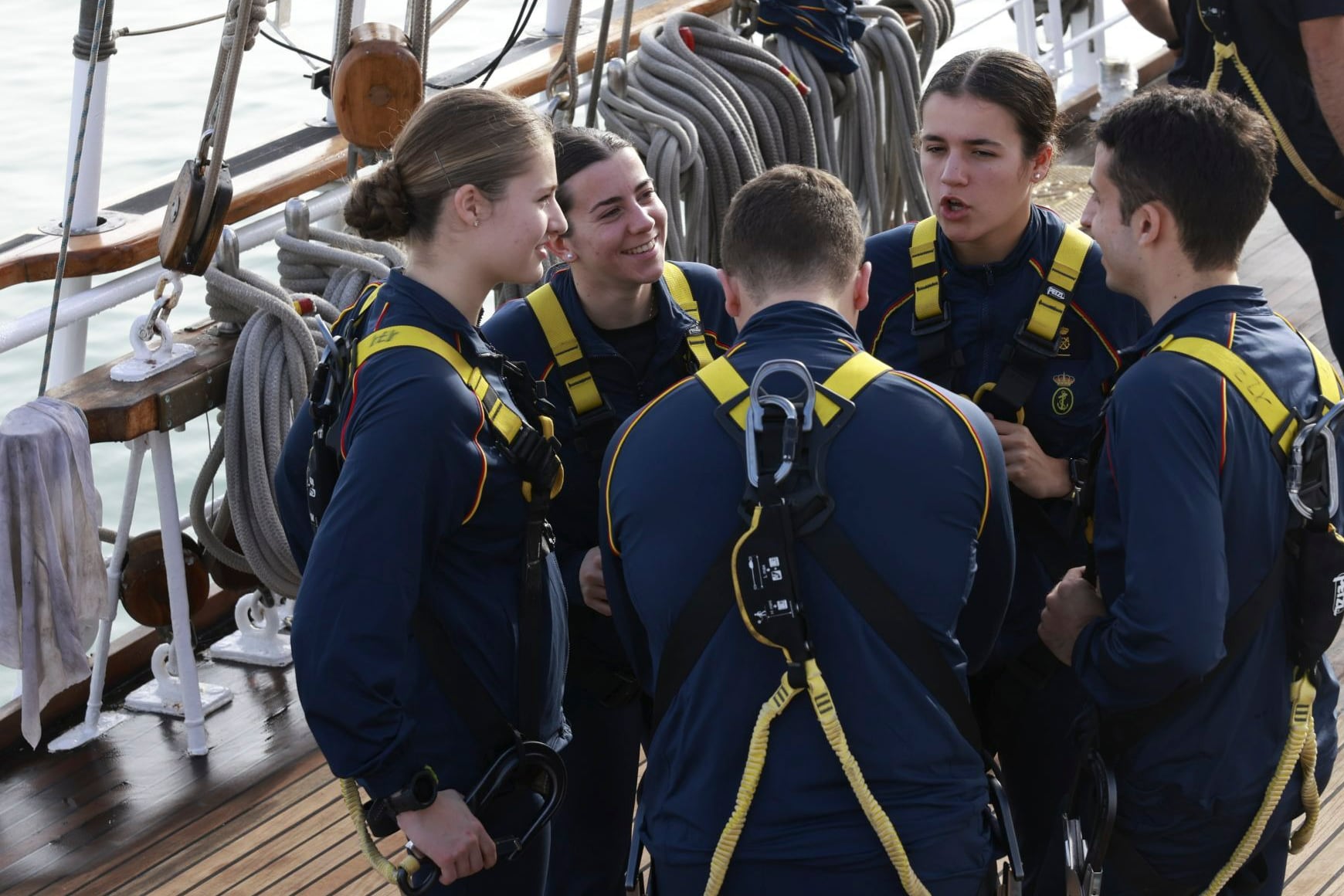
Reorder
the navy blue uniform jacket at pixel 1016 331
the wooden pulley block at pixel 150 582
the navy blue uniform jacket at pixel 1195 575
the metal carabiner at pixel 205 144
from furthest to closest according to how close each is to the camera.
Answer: the wooden pulley block at pixel 150 582 < the metal carabiner at pixel 205 144 < the navy blue uniform jacket at pixel 1016 331 < the navy blue uniform jacket at pixel 1195 575

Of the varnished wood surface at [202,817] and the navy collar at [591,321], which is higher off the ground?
the navy collar at [591,321]

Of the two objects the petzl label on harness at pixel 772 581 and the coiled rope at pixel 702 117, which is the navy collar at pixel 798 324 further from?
the coiled rope at pixel 702 117

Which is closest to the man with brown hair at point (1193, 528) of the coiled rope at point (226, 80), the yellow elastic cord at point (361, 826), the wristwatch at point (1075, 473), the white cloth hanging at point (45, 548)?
the wristwatch at point (1075, 473)

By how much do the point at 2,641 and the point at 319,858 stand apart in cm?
72

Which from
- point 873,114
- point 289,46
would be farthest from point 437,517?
point 873,114

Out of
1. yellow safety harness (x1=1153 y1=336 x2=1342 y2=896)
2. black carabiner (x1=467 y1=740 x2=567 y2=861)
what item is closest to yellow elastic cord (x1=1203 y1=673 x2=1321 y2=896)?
yellow safety harness (x1=1153 y1=336 x2=1342 y2=896)

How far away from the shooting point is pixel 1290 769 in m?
1.85

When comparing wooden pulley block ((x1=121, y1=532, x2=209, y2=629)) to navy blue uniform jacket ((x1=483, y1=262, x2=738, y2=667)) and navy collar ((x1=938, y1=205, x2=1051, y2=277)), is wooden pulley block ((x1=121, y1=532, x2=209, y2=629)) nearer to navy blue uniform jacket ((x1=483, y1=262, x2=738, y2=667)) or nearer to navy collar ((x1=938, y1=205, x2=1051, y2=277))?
navy blue uniform jacket ((x1=483, y1=262, x2=738, y2=667))

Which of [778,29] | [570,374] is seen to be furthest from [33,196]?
[570,374]

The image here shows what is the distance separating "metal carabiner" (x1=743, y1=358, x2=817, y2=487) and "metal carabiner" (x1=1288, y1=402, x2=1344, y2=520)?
1.87ft

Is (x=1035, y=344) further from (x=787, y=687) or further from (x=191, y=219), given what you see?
(x=191, y=219)

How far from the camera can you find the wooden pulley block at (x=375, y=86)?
3.21 m

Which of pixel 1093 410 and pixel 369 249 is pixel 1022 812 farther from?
pixel 369 249

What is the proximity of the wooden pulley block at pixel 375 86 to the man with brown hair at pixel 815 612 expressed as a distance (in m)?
1.77
